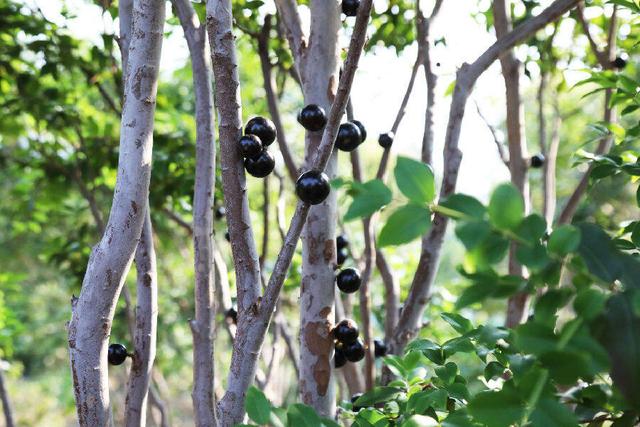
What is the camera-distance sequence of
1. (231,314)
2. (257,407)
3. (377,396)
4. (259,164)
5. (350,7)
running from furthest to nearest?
(231,314) < (350,7) < (259,164) < (377,396) < (257,407)

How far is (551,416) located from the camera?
2.37 ft

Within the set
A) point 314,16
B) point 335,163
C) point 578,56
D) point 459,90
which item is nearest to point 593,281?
point 335,163

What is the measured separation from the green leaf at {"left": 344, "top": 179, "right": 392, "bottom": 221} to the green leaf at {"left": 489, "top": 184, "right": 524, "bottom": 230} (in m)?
0.12

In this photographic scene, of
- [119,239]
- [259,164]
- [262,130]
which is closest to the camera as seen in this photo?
[119,239]

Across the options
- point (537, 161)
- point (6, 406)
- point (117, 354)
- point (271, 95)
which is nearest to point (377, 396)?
point (117, 354)

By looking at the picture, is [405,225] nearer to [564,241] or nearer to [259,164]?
[564,241]

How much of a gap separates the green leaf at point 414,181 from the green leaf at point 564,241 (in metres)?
0.14

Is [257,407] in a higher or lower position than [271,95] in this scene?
lower

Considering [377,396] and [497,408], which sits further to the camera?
[377,396]

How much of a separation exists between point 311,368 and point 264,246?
4.31 ft

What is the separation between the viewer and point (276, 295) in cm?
136

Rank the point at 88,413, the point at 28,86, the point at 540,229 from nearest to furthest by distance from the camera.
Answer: the point at 540,229, the point at 88,413, the point at 28,86

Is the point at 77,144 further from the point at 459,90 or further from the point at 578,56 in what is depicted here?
the point at 578,56

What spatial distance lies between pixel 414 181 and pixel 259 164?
849 mm
